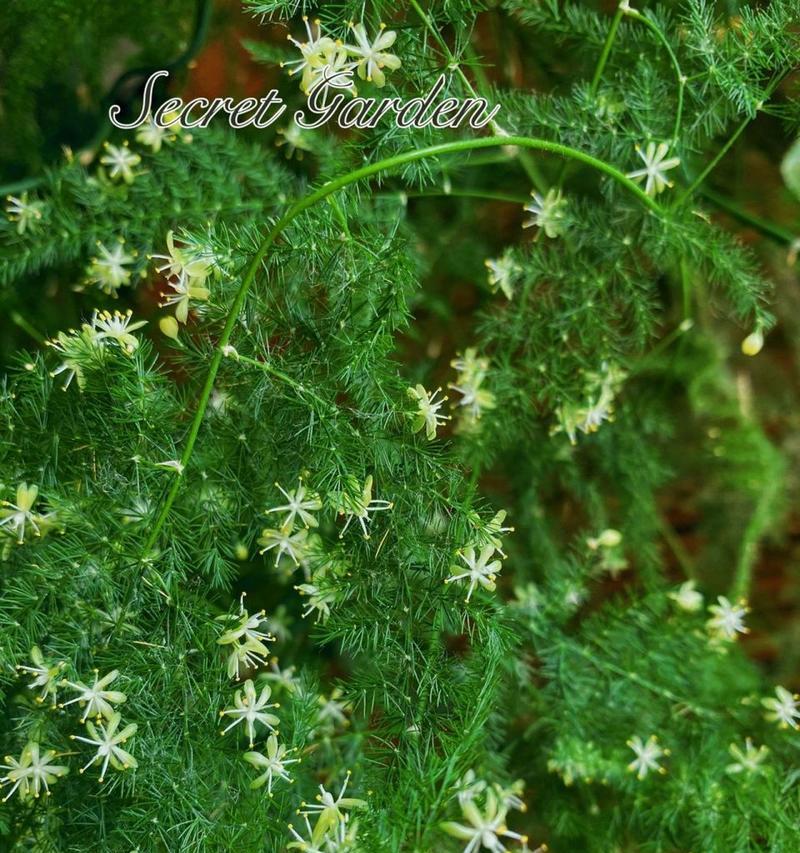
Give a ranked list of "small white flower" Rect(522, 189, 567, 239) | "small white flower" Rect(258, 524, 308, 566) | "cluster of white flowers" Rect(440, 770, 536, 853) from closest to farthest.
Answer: "cluster of white flowers" Rect(440, 770, 536, 853) < "small white flower" Rect(258, 524, 308, 566) < "small white flower" Rect(522, 189, 567, 239)

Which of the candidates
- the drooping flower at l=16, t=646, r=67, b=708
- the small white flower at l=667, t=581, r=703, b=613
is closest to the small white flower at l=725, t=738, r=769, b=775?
the small white flower at l=667, t=581, r=703, b=613

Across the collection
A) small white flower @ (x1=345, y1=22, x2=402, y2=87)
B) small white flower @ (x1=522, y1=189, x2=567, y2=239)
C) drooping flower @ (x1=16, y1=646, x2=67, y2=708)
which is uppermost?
small white flower @ (x1=345, y1=22, x2=402, y2=87)

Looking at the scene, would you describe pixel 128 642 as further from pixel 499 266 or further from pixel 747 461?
pixel 747 461

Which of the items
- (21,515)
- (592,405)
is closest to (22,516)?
(21,515)

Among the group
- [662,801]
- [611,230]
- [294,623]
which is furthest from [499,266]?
[662,801]

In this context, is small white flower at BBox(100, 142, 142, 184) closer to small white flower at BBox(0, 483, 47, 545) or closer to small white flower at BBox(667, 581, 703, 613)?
small white flower at BBox(0, 483, 47, 545)

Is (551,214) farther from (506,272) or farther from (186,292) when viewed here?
(186,292)
